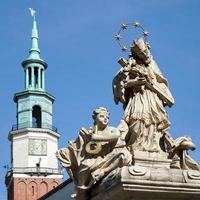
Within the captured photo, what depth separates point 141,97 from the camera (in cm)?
1631

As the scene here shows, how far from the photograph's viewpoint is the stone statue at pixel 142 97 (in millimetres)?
15867

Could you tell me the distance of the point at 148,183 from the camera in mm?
14594

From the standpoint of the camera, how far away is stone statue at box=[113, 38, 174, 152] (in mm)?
15867

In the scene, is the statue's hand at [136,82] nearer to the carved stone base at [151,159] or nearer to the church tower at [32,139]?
the carved stone base at [151,159]

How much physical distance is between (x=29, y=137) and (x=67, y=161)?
10272cm

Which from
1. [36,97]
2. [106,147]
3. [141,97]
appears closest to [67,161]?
[106,147]

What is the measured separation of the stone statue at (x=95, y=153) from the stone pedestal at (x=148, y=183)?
28 centimetres

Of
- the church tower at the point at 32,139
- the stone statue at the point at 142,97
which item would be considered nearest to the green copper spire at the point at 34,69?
the church tower at the point at 32,139

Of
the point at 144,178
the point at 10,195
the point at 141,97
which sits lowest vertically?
the point at 144,178

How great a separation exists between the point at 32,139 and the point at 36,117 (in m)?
3.73

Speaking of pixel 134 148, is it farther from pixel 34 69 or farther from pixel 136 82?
pixel 34 69

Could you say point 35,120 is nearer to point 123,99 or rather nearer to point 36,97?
point 36,97

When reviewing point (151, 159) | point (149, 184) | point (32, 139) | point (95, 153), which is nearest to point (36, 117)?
point (32, 139)

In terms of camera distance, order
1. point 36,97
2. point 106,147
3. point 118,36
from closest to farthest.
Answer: point 106,147 < point 118,36 < point 36,97
